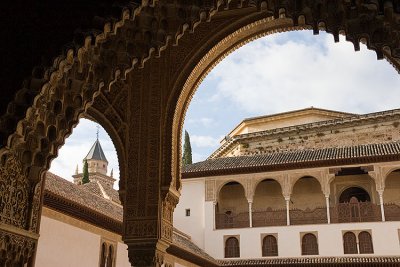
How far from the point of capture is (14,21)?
4.51 metres

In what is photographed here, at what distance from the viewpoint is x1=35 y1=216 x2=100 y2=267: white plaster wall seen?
40.5ft

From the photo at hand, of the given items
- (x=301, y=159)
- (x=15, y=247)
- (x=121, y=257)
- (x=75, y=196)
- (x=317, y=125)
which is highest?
(x=317, y=125)

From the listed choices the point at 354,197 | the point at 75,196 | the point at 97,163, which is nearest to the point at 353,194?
the point at 354,197

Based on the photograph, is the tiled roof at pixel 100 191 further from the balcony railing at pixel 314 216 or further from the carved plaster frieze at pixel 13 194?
the carved plaster frieze at pixel 13 194

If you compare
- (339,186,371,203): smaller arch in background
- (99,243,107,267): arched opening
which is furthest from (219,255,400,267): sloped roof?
(99,243,107,267): arched opening

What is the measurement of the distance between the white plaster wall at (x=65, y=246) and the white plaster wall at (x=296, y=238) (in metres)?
10.7

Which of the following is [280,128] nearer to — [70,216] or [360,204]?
[360,204]

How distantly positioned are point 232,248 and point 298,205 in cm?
404

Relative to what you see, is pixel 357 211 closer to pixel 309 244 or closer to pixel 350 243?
pixel 350 243

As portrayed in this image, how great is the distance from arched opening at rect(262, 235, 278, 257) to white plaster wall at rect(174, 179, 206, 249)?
9.86 feet

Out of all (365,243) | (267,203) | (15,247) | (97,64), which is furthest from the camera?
(267,203)

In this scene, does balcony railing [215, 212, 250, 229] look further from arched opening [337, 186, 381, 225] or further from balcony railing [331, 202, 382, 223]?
arched opening [337, 186, 381, 225]

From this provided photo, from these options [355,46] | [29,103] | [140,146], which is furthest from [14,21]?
[140,146]

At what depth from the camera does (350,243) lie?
23.1m
